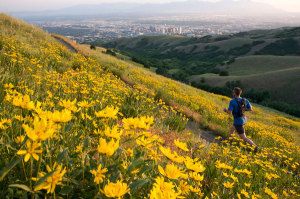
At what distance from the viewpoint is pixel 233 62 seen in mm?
69062

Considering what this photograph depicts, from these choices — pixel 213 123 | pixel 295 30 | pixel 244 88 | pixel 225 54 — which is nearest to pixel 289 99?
pixel 244 88


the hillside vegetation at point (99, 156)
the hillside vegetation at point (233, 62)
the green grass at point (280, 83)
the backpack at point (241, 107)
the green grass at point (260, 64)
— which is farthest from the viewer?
the green grass at point (260, 64)

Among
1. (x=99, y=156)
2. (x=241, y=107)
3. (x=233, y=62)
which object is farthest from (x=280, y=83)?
(x=99, y=156)

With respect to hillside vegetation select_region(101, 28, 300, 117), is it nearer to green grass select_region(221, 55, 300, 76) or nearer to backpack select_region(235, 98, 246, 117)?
green grass select_region(221, 55, 300, 76)

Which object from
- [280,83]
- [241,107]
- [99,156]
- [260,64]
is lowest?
[280,83]

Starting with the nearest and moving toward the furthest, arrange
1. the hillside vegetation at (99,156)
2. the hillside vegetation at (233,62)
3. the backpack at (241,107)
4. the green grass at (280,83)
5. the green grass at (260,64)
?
1. the hillside vegetation at (99,156)
2. the backpack at (241,107)
3. the green grass at (280,83)
4. the hillside vegetation at (233,62)
5. the green grass at (260,64)

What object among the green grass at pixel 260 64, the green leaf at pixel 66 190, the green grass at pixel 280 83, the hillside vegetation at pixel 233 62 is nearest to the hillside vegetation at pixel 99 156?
the green leaf at pixel 66 190

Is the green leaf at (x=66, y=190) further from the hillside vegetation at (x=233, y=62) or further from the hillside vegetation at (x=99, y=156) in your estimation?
the hillside vegetation at (x=233, y=62)

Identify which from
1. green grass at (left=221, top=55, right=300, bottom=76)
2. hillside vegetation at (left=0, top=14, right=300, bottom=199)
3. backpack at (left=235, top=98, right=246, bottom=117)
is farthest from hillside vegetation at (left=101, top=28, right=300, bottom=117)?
hillside vegetation at (left=0, top=14, right=300, bottom=199)

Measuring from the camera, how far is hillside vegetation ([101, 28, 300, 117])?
38688 millimetres

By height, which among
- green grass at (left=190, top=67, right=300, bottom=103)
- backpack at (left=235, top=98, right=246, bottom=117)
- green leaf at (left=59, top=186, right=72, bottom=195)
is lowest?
green grass at (left=190, top=67, right=300, bottom=103)

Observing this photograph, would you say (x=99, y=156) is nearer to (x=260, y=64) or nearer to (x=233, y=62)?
(x=260, y=64)

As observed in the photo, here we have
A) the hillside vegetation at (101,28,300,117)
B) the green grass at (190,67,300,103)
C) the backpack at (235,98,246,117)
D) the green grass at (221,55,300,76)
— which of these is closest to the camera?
the backpack at (235,98,246,117)

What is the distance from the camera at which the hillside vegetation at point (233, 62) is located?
38.7m
